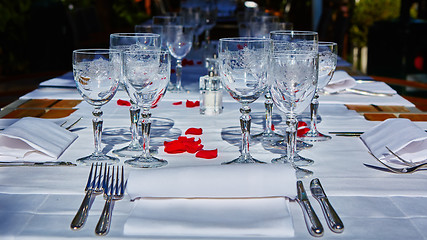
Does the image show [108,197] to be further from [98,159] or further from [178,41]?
[178,41]

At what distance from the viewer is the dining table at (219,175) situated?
→ 0.83 meters

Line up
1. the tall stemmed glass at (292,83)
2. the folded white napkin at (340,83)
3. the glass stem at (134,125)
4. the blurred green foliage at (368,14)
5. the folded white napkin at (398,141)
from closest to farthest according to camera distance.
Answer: the tall stemmed glass at (292,83)
the folded white napkin at (398,141)
the glass stem at (134,125)
the folded white napkin at (340,83)
the blurred green foliage at (368,14)

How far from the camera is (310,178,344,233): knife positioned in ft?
2.74

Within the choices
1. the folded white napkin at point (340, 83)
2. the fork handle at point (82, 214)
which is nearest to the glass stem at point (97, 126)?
the fork handle at point (82, 214)

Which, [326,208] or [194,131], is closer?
[326,208]

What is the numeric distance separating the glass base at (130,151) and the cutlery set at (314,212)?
0.39 m

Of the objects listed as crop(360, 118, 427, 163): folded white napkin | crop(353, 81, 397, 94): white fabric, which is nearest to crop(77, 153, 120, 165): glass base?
crop(360, 118, 427, 163): folded white napkin

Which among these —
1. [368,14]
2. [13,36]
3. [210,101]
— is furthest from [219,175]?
[368,14]

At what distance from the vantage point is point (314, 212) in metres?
0.88

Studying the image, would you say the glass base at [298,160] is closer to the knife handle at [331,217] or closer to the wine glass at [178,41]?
the knife handle at [331,217]

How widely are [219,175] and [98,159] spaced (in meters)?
0.35

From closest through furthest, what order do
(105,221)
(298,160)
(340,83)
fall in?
(105,221), (298,160), (340,83)

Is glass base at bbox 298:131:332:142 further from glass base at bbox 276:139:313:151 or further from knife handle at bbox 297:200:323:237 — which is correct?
knife handle at bbox 297:200:323:237

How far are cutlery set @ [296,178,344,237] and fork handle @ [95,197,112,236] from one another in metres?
0.30
